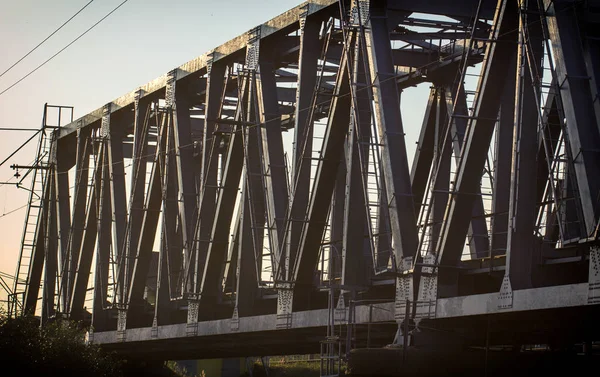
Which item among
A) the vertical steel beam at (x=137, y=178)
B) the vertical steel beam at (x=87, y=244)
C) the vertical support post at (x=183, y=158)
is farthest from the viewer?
the vertical steel beam at (x=87, y=244)

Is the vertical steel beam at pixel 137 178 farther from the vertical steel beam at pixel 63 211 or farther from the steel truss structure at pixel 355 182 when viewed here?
the vertical steel beam at pixel 63 211

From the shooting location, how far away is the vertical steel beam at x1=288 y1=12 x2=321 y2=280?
36.1m

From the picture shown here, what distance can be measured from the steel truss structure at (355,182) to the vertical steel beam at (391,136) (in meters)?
0.06

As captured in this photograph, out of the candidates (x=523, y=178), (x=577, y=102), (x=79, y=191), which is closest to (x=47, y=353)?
(x=79, y=191)

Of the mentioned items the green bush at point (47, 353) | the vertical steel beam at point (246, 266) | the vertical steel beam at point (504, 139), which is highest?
the vertical steel beam at point (504, 139)

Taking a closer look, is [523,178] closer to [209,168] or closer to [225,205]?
[225,205]

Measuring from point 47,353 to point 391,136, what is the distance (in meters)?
20.1

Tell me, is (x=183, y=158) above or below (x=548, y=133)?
above

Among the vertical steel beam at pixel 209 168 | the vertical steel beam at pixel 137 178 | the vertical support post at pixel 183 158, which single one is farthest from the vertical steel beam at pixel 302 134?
the vertical steel beam at pixel 137 178

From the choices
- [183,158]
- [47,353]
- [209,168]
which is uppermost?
[183,158]

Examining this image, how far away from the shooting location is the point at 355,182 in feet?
109

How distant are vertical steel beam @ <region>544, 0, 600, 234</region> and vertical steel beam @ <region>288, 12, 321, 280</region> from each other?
12181 millimetres

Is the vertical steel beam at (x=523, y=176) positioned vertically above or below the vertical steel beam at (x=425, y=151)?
below

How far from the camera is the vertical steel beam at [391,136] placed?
30.0 meters
